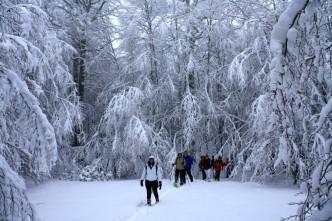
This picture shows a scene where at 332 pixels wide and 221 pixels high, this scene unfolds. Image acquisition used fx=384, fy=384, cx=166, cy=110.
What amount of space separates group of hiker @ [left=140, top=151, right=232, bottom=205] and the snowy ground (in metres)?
0.53

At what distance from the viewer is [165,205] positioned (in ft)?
32.7

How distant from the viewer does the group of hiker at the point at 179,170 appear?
10477 mm

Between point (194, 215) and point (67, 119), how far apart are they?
9333 millimetres

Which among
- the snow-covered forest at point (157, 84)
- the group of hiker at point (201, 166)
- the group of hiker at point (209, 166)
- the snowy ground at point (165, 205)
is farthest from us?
the group of hiker at point (209, 166)

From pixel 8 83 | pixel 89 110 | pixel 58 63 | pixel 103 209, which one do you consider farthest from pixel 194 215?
pixel 89 110

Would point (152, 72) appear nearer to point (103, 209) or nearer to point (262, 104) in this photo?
point (262, 104)

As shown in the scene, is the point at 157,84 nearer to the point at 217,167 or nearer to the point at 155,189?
the point at 217,167

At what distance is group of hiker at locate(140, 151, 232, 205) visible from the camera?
34.4 feet

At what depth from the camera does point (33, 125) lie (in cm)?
588

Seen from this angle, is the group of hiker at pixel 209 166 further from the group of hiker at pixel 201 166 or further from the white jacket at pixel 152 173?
the white jacket at pixel 152 173

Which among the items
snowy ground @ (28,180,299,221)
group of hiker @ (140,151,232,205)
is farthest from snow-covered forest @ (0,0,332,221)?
snowy ground @ (28,180,299,221)

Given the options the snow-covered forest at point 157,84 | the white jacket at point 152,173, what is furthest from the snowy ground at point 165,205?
the snow-covered forest at point 157,84

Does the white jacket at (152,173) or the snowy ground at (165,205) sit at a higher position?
the white jacket at (152,173)

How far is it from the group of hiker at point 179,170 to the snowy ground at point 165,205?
1.74 feet
